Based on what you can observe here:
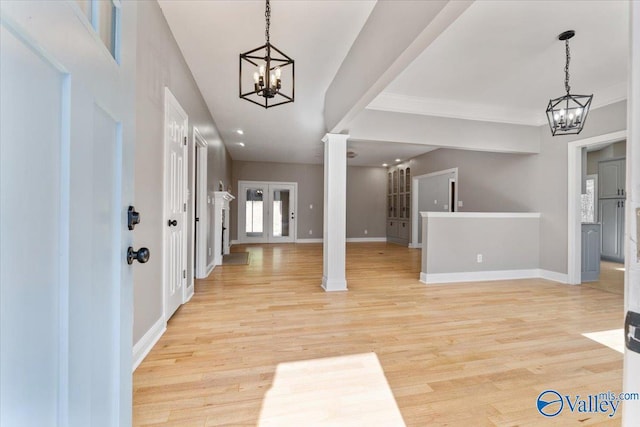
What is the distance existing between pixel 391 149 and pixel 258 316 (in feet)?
17.8

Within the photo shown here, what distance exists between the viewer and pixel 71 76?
1.85ft

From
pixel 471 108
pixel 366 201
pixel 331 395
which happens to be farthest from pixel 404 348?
pixel 366 201

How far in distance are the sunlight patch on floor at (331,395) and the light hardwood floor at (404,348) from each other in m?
0.03

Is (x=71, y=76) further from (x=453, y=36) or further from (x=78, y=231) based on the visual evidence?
(x=453, y=36)

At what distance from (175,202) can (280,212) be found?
6.24m

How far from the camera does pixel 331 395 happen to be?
154 centimetres

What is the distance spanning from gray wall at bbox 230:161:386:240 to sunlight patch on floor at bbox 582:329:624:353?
274 inches

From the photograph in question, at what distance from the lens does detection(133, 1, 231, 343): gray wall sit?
6.07ft

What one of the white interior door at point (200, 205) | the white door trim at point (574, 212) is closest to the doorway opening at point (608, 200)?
the white door trim at point (574, 212)

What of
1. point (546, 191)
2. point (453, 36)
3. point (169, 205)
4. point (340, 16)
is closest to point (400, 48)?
point (340, 16)

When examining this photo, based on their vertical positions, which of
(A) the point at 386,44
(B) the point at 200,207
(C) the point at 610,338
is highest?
(A) the point at 386,44

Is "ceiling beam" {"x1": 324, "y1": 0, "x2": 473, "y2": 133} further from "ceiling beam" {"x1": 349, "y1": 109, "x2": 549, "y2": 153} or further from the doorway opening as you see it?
the doorway opening

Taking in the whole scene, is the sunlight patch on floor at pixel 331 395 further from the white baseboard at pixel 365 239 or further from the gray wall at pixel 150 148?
the white baseboard at pixel 365 239

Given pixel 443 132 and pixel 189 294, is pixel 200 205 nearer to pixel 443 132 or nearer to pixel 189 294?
pixel 189 294
